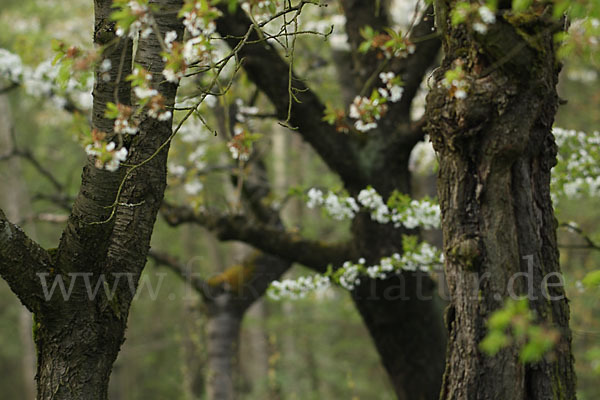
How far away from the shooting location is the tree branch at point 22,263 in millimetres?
2646

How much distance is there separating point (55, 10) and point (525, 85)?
477 inches

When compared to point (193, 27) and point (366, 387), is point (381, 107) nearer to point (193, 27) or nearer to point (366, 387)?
point (193, 27)

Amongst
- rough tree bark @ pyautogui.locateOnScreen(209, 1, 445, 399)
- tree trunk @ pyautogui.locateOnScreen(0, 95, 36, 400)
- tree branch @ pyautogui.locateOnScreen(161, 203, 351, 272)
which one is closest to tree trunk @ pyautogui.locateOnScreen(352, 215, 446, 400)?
rough tree bark @ pyautogui.locateOnScreen(209, 1, 445, 399)

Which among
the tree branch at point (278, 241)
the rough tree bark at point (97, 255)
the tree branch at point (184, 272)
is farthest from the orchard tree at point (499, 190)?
the tree branch at point (184, 272)

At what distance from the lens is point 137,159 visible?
119 inches

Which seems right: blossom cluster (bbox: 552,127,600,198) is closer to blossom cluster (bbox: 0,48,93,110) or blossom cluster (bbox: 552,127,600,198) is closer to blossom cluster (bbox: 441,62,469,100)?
blossom cluster (bbox: 441,62,469,100)

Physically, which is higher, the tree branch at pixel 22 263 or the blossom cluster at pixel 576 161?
the blossom cluster at pixel 576 161

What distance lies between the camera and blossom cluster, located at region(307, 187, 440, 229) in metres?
3.99

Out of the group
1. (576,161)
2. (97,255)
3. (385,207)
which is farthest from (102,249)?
(576,161)

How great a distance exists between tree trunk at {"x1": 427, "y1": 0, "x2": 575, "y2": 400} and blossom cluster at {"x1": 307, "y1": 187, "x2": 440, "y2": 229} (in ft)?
3.37

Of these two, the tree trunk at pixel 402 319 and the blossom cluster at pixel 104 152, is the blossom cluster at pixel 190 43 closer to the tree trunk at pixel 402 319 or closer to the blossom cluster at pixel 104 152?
the blossom cluster at pixel 104 152

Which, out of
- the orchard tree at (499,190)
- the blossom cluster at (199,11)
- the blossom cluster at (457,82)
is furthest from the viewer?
the orchard tree at (499,190)

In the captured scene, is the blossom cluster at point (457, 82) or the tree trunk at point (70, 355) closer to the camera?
the blossom cluster at point (457, 82)

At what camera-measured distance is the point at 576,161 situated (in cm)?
430
